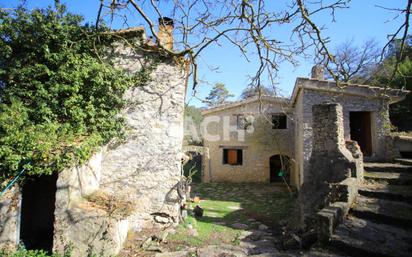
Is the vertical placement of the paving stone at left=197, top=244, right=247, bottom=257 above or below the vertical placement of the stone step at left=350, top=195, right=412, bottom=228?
below

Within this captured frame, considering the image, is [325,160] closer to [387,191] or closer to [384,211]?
[387,191]

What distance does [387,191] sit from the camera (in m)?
6.01

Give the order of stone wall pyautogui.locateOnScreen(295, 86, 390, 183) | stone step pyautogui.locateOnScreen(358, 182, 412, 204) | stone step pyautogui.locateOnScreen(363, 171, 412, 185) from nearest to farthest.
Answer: stone step pyautogui.locateOnScreen(358, 182, 412, 204) → stone step pyautogui.locateOnScreen(363, 171, 412, 185) → stone wall pyautogui.locateOnScreen(295, 86, 390, 183)

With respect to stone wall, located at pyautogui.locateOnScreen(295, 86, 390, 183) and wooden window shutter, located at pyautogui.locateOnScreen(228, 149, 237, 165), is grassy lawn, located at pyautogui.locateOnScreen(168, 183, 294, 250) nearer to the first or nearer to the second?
wooden window shutter, located at pyautogui.locateOnScreen(228, 149, 237, 165)

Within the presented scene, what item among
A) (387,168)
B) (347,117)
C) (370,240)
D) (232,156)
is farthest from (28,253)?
(232,156)

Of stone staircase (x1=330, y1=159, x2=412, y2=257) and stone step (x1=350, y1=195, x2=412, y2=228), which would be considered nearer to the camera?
stone staircase (x1=330, y1=159, x2=412, y2=257)

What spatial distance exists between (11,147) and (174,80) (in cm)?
392

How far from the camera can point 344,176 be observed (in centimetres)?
656

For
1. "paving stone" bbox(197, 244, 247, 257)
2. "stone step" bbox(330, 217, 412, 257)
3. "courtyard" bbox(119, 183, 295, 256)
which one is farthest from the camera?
"courtyard" bbox(119, 183, 295, 256)

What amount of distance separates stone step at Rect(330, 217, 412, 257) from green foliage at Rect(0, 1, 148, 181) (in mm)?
5282

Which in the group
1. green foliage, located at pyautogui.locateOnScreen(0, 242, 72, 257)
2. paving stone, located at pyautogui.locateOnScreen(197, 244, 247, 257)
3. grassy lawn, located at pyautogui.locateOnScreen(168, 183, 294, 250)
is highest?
green foliage, located at pyautogui.locateOnScreen(0, 242, 72, 257)

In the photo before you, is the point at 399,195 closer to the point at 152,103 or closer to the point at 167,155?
the point at 167,155

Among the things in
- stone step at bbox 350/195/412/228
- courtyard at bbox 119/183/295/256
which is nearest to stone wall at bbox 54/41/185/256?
courtyard at bbox 119/183/295/256

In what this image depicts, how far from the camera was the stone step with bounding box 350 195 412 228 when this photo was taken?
4.70 m
